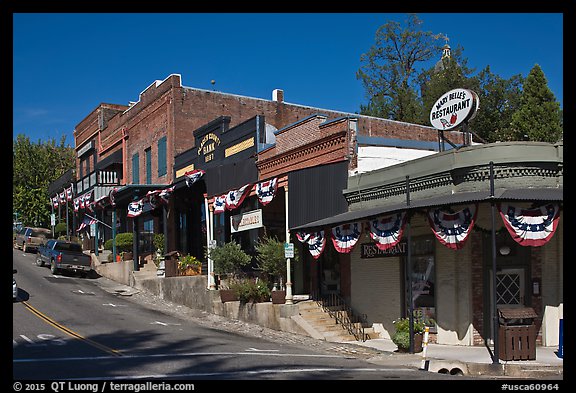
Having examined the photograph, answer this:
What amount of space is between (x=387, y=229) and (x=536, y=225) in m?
4.37

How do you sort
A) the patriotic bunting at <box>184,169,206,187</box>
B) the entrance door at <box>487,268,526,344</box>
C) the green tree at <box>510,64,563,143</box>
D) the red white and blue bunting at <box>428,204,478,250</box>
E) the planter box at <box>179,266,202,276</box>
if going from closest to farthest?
the red white and blue bunting at <box>428,204,478,250</box> → the entrance door at <box>487,268,526,344</box> → the planter box at <box>179,266,202,276</box> → the patriotic bunting at <box>184,169,206,187</box> → the green tree at <box>510,64,563,143</box>

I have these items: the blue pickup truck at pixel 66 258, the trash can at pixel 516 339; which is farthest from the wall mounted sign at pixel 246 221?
the trash can at pixel 516 339

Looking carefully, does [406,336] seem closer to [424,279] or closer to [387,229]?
[424,279]

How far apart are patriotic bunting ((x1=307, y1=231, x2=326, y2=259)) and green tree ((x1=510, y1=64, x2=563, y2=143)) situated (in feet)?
79.0

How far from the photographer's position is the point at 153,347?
1761 centimetres

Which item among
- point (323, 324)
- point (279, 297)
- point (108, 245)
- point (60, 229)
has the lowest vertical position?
point (323, 324)

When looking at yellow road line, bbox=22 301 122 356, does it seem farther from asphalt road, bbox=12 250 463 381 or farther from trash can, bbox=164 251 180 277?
Result: trash can, bbox=164 251 180 277

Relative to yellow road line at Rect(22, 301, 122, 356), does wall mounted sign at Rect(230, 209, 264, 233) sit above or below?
above

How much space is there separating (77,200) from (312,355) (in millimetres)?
36447

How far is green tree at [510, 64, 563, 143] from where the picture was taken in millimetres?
41594

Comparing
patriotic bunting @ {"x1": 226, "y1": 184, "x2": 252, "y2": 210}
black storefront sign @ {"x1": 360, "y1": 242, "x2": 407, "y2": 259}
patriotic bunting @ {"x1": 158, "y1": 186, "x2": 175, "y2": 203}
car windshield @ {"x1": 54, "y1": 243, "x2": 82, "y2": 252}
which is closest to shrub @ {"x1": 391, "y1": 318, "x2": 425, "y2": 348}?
black storefront sign @ {"x1": 360, "y1": 242, "x2": 407, "y2": 259}

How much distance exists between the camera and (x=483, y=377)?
14711mm

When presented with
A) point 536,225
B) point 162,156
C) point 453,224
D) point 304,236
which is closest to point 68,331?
point 304,236
